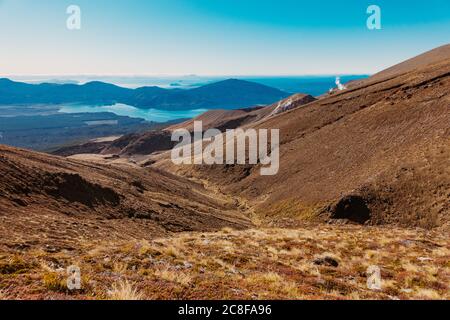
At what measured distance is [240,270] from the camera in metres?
15.5

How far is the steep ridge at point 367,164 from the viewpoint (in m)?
39.8

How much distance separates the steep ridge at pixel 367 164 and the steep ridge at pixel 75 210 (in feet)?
47.4

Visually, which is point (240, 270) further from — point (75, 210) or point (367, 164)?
point (367, 164)

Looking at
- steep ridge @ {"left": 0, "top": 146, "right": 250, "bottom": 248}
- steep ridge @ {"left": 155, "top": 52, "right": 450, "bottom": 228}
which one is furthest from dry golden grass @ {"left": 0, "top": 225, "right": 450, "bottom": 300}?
steep ridge @ {"left": 155, "top": 52, "right": 450, "bottom": 228}

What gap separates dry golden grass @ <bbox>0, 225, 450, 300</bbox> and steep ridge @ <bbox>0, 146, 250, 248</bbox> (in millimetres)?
5098

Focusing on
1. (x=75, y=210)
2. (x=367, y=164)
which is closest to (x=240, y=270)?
(x=75, y=210)

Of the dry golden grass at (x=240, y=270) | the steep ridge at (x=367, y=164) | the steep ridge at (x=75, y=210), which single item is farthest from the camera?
the steep ridge at (x=367, y=164)

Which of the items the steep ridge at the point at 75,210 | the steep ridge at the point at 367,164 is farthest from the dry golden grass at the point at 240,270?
the steep ridge at the point at 367,164

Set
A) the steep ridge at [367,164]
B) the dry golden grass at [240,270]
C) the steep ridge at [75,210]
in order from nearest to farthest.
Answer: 1. the dry golden grass at [240,270]
2. the steep ridge at [75,210]
3. the steep ridge at [367,164]

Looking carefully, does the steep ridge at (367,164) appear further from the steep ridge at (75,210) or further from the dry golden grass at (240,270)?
the dry golden grass at (240,270)

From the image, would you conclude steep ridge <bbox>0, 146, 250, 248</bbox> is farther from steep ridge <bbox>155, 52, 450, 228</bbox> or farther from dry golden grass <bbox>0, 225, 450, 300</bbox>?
steep ridge <bbox>155, 52, 450, 228</bbox>

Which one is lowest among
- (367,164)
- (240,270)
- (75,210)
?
(75,210)

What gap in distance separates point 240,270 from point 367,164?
41.5 metres

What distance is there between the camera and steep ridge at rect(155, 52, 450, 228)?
3984cm
